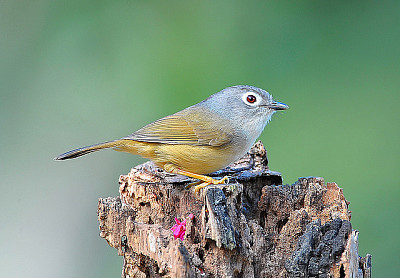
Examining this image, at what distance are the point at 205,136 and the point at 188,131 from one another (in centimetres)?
19

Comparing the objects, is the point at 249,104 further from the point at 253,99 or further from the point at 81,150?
the point at 81,150

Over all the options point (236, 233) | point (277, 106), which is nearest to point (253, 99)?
point (277, 106)

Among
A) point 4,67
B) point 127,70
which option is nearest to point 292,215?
point 127,70

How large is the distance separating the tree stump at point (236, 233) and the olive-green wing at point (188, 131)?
0.60 m

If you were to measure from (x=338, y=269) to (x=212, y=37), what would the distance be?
3.38m

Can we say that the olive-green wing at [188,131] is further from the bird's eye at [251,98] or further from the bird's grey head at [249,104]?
the bird's eye at [251,98]

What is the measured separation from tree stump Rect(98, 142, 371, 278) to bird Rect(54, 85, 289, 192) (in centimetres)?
49

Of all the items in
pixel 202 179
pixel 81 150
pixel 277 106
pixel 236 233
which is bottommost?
pixel 236 233

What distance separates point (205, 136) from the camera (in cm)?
508

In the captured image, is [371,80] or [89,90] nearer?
[371,80]

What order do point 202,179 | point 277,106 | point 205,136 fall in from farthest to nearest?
point 277,106, point 205,136, point 202,179

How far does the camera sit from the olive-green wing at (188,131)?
504 centimetres

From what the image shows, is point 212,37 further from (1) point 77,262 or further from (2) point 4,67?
(1) point 77,262

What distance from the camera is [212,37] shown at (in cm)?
600
